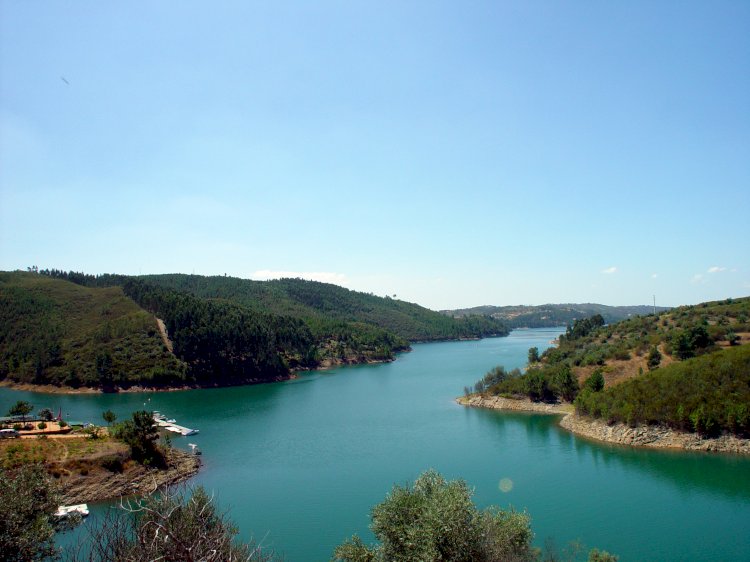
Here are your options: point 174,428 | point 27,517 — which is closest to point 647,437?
point 27,517

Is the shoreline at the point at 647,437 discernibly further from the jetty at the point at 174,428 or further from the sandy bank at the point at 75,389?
the sandy bank at the point at 75,389

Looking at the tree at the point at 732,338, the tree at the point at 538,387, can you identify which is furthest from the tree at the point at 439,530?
the tree at the point at 732,338

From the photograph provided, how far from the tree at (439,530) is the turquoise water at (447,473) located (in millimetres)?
6831

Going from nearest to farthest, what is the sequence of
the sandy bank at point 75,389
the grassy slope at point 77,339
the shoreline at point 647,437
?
the shoreline at point 647,437 < the sandy bank at point 75,389 < the grassy slope at point 77,339

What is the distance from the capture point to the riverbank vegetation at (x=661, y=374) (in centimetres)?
4512

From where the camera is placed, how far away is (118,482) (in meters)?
37.7

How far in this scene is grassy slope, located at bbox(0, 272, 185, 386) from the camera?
8975 cm

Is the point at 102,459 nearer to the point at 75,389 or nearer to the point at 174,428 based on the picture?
the point at 174,428

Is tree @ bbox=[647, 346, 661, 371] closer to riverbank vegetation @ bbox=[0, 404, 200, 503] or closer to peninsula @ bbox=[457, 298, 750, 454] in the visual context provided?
peninsula @ bbox=[457, 298, 750, 454]

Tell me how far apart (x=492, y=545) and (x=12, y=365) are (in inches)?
4180

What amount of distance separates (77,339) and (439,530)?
335 ft

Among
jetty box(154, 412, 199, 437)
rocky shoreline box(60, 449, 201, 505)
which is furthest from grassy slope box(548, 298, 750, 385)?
rocky shoreline box(60, 449, 201, 505)

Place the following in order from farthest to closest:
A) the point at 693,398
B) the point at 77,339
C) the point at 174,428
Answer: the point at 77,339 → the point at 174,428 → the point at 693,398

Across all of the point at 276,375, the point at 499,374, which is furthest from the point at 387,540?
the point at 276,375
